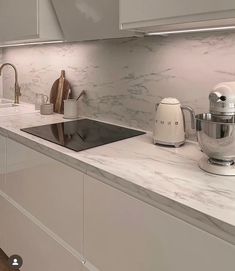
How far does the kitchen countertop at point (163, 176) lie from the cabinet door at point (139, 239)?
3 centimetres

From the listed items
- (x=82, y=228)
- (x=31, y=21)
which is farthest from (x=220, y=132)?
(x=31, y=21)

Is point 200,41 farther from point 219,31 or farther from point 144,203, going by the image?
point 144,203

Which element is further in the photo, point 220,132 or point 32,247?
point 32,247

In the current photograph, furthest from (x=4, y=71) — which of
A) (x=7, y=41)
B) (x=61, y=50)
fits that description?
(x=61, y=50)

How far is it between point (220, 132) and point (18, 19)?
61.6 inches

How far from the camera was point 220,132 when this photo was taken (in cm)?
100

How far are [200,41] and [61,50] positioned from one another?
1.14m

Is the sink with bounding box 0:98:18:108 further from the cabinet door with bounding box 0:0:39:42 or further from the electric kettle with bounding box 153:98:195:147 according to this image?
the electric kettle with bounding box 153:98:195:147

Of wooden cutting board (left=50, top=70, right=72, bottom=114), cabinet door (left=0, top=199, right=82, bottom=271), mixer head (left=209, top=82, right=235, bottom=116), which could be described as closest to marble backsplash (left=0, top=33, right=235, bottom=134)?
wooden cutting board (left=50, top=70, right=72, bottom=114)

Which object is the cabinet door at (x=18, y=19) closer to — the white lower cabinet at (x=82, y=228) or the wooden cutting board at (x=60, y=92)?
the wooden cutting board at (x=60, y=92)

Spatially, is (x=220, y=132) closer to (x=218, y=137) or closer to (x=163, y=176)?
(x=218, y=137)

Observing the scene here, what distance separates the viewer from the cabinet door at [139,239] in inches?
31.7

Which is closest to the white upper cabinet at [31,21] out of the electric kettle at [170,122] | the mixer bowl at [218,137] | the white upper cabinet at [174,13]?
the white upper cabinet at [174,13]

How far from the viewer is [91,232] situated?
1.18m
